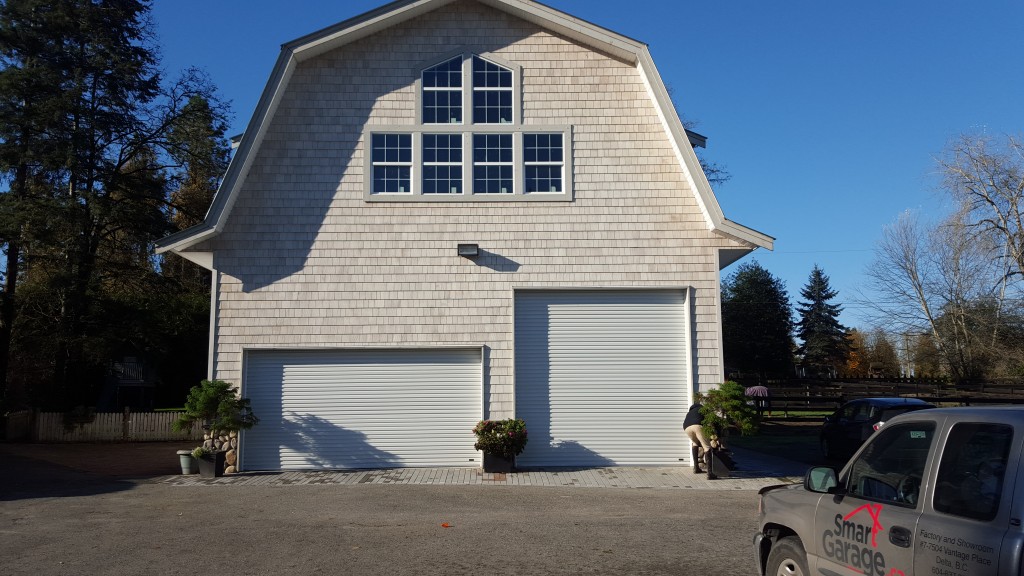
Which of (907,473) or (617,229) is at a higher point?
(617,229)

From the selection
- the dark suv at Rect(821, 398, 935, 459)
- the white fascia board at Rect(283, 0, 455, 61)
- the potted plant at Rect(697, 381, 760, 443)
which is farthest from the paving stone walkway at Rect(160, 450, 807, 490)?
the white fascia board at Rect(283, 0, 455, 61)

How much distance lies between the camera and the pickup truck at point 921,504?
3738 mm

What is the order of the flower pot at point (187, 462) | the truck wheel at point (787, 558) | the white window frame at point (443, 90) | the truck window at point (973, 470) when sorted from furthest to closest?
the white window frame at point (443, 90)
the flower pot at point (187, 462)
the truck wheel at point (787, 558)
the truck window at point (973, 470)

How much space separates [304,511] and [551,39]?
10318 mm

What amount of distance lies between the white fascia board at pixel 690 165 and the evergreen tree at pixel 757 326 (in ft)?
106

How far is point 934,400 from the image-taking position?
2688cm

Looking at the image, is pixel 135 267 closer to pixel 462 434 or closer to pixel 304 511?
pixel 462 434

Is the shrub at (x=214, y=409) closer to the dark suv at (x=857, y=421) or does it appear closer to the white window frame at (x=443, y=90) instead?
the white window frame at (x=443, y=90)

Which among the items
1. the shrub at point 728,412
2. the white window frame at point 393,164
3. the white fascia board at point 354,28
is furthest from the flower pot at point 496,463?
the white fascia board at point 354,28

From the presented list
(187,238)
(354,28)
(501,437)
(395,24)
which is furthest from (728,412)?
(187,238)

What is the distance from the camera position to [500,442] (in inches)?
543

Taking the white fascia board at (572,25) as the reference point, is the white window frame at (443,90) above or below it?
below

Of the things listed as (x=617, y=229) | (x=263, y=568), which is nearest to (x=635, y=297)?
(x=617, y=229)

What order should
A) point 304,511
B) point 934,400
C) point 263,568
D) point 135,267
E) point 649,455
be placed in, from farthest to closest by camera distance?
point 934,400
point 135,267
point 649,455
point 304,511
point 263,568
